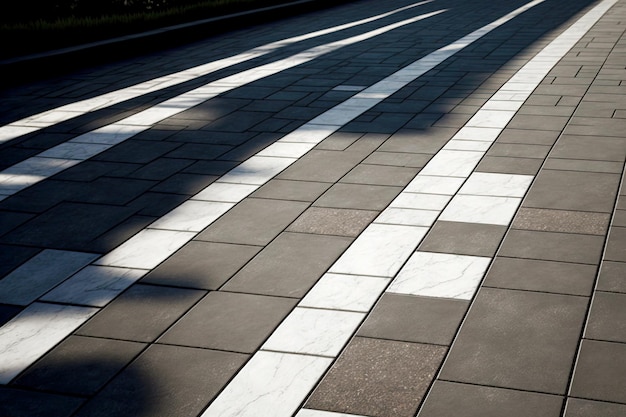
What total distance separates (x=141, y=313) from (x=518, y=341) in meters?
1.77

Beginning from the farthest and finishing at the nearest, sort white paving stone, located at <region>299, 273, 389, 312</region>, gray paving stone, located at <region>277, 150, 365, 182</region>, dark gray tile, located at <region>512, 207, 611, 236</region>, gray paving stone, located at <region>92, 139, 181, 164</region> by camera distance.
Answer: gray paving stone, located at <region>92, 139, 181, 164</region>, gray paving stone, located at <region>277, 150, 365, 182</region>, dark gray tile, located at <region>512, 207, 611, 236</region>, white paving stone, located at <region>299, 273, 389, 312</region>

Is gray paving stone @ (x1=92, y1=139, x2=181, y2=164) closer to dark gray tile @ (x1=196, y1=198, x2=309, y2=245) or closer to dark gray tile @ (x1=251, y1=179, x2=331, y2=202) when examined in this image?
dark gray tile @ (x1=251, y1=179, x2=331, y2=202)

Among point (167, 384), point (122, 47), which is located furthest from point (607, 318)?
point (122, 47)

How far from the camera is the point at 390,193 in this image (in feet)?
18.4

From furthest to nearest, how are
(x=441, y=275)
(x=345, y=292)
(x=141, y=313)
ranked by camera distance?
(x=441, y=275) < (x=345, y=292) < (x=141, y=313)

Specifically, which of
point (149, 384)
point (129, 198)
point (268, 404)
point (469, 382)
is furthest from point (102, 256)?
point (469, 382)

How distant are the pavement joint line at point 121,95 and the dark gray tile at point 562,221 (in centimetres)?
474

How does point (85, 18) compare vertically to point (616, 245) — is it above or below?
above

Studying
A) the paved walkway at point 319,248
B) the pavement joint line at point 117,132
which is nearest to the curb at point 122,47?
the paved walkway at point 319,248

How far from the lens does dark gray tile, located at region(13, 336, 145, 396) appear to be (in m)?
3.48

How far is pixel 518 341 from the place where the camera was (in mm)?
3654

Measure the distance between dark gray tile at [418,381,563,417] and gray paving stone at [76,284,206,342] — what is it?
134cm

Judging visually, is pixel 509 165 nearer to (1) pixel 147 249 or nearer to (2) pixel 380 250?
(2) pixel 380 250

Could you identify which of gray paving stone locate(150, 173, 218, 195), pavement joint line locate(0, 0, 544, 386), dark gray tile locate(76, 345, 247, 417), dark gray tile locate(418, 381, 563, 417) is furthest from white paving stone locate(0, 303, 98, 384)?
gray paving stone locate(150, 173, 218, 195)
